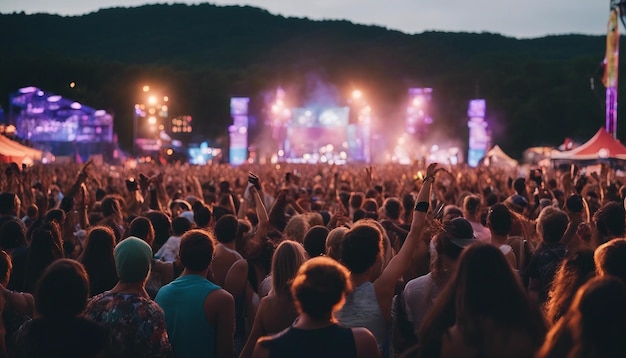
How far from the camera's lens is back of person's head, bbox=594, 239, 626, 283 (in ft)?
12.0

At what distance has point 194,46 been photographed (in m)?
163

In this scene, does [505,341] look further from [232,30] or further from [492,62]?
[232,30]

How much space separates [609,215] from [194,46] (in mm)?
161650

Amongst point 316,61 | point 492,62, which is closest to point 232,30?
point 316,61

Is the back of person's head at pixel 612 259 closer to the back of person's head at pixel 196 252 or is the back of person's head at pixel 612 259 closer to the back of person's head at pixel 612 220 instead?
the back of person's head at pixel 612 220

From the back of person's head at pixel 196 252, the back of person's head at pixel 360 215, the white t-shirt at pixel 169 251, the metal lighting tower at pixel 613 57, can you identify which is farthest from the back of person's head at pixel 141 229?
the metal lighting tower at pixel 613 57

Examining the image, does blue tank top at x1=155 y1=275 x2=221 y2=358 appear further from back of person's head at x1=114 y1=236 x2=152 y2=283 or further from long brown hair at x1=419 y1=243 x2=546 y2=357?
long brown hair at x1=419 y1=243 x2=546 y2=357

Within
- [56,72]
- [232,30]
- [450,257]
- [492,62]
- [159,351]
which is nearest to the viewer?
[159,351]

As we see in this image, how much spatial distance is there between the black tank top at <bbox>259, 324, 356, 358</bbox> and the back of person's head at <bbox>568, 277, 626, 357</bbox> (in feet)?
2.95

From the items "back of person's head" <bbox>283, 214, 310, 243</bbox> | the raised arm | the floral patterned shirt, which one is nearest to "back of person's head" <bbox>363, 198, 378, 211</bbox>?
"back of person's head" <bbox>283, 214, 310, 243</bbox>

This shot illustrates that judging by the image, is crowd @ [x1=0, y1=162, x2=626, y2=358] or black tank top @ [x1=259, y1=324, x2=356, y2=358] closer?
crowd @ [x1=0, y1=162, x2=626, y2=358]

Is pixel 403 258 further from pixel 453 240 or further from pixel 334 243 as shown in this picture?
pixel 334 243

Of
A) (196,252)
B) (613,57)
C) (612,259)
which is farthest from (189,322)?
(613,57)

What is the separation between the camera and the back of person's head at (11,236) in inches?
225
